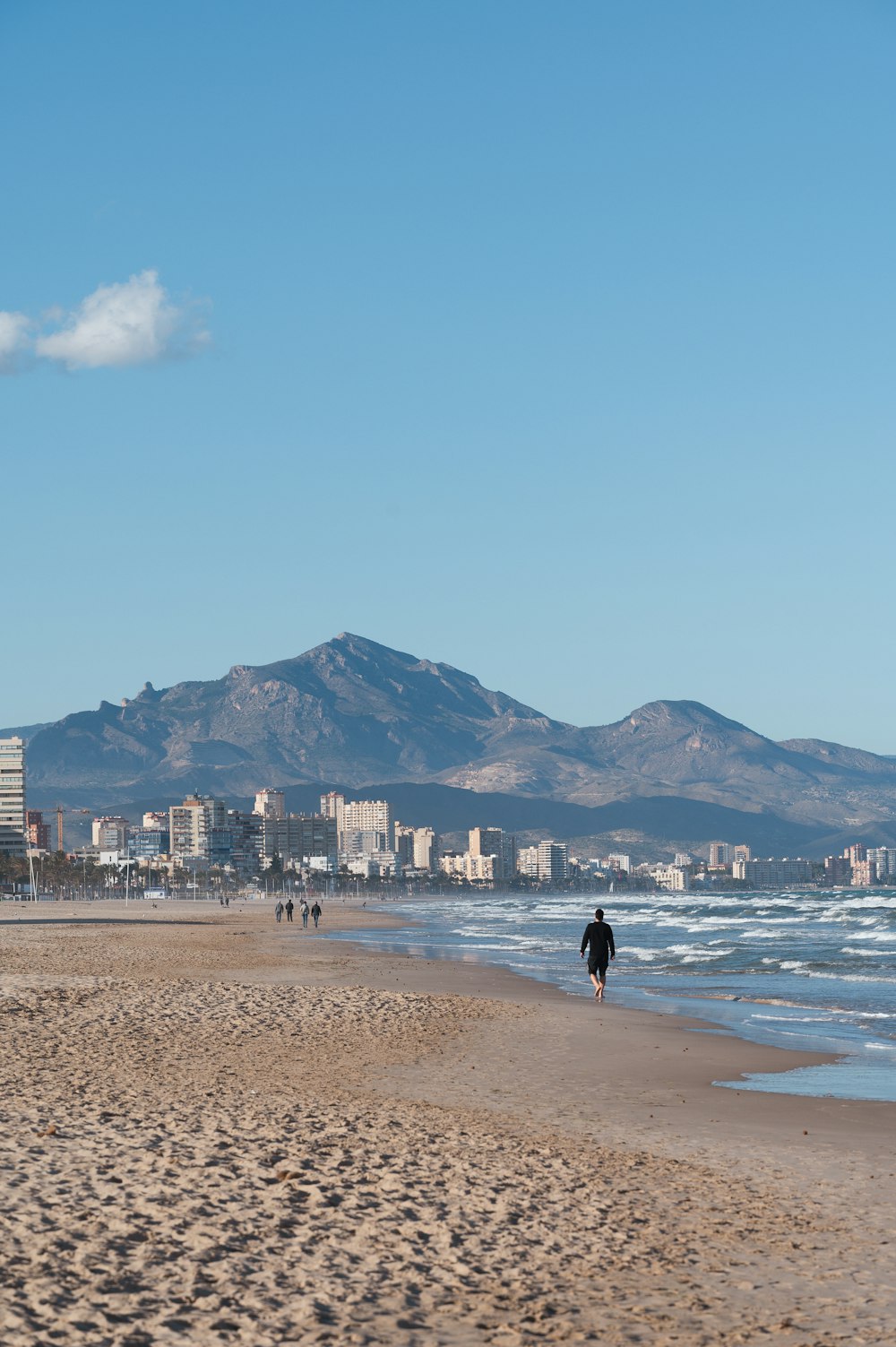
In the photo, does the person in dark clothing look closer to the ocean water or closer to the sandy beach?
the ocean water

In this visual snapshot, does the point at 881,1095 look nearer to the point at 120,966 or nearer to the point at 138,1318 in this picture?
the point at 138,1318

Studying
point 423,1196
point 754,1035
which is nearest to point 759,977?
point 754,1035

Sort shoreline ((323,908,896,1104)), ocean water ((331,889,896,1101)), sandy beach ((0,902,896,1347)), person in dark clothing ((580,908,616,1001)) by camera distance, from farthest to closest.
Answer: person in dark clothing ((580,908,616,1001)) → ocean water ((331,889,896,1101)) → shoreline ((323,908,896,1104)) → sandy beach ((0,902,896,1347))

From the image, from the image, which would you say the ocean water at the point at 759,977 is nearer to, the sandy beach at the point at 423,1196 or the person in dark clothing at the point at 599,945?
the sandy beach at the point at 423,1196

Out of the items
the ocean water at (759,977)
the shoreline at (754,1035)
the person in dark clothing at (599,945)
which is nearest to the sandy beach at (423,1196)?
the shoreline at (754,1035)

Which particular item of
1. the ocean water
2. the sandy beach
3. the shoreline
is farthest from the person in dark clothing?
the sandy beach

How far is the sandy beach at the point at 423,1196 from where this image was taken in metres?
6.32

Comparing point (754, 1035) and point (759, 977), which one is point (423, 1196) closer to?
point (754, 1035)

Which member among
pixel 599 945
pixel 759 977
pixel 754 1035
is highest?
pixel 599 945

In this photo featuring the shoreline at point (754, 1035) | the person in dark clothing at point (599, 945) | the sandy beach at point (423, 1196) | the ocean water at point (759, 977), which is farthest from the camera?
the person in dark clothing at point (599, 945)

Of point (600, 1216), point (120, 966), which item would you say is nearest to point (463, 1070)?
point (600, 1216)

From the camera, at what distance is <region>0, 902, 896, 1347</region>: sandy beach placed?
249 inches

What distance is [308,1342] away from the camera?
5.88 meters

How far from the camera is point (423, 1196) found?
8.46 metres
